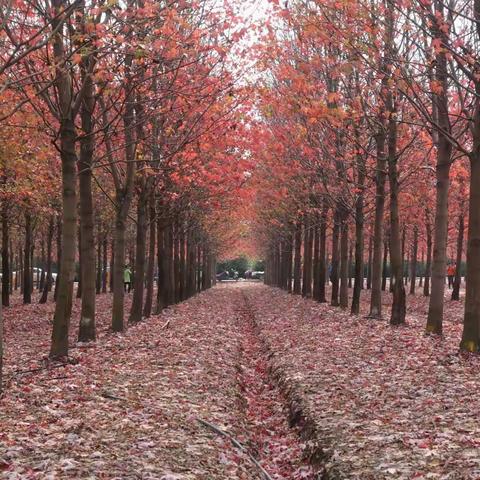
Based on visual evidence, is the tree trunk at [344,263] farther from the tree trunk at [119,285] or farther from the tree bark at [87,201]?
the tree bark at [87,201]

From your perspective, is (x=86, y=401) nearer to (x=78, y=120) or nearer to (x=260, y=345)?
(x=260, y=345)

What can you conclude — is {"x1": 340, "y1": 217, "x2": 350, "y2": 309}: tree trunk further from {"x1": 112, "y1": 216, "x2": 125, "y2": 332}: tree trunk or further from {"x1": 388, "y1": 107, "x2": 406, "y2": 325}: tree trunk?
{"x1": 112, "y1": 216, "x2": 125, "y2": 332}: tree trunk

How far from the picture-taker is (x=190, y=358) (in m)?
12.3

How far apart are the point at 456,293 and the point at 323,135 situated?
41.2 feet

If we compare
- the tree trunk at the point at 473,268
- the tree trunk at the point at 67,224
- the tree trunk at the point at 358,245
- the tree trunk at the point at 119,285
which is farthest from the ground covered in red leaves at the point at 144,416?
the tree trunk at the point at 358,245

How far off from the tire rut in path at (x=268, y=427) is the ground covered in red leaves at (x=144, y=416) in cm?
2

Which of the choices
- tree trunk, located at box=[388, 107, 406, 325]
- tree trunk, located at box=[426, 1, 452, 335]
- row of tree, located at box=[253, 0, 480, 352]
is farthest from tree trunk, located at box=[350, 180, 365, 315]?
tree trunk, located at box=[426, 1, 452, 335]

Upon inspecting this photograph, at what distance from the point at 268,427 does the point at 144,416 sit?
2.06 m

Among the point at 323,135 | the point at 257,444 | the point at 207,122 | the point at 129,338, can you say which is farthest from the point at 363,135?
the point at 257,444

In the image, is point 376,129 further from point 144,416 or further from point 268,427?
point 144,416

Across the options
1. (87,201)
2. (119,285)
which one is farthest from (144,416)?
(119,285)

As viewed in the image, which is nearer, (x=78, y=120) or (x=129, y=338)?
(x=129, y=338)

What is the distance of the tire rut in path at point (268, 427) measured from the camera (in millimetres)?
6926

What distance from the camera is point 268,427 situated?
8.70 meters
